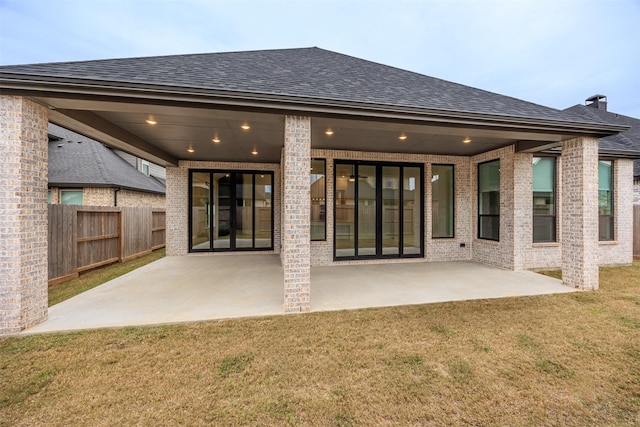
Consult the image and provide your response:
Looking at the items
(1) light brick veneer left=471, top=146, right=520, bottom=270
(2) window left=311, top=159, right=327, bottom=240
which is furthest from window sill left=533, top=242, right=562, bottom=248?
(2) window left=311, top=159, right=327, bottom=240

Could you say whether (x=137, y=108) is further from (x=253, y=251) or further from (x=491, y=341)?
(x=253, y=251)

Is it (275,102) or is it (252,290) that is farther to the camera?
(252,290)

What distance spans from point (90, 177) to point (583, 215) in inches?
561

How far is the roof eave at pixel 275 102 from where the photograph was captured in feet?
10.5

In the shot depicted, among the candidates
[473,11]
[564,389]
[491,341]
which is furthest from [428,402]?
[473,11]

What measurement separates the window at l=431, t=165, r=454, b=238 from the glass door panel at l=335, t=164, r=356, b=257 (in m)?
2.43

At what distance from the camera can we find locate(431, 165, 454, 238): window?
777cm

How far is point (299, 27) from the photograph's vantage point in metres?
51.7

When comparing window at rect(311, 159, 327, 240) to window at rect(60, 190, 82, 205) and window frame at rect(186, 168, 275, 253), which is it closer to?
window frame at rect(186, 168, 275, 253)

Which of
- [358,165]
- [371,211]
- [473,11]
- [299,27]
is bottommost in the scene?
[371,211]

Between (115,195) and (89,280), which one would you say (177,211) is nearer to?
(89,280)

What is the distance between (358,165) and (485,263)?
14.5ft

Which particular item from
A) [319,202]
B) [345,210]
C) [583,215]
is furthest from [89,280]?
[583,215]

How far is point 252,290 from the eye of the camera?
15.9 feet
